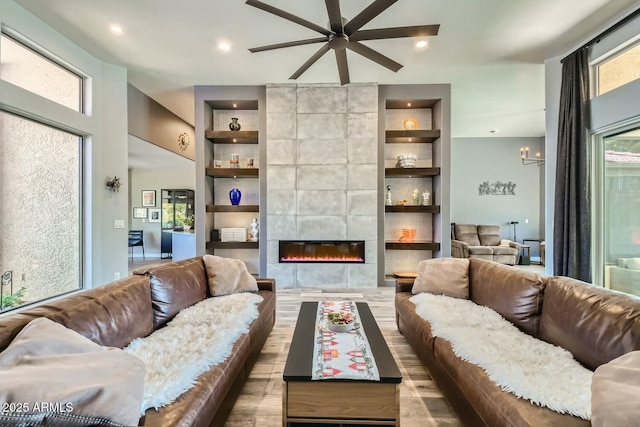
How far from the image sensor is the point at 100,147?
4.32 metres

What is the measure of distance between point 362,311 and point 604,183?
3780mm

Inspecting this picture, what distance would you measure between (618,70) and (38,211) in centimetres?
724

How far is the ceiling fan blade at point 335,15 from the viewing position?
86.5 inches

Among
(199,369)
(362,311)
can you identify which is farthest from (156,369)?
(362,311)

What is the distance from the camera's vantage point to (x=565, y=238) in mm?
3947

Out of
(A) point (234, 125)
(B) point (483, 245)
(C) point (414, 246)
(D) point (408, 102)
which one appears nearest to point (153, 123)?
(A) point (234, 125)

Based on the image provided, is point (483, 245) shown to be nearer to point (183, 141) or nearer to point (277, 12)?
point (277, 12)

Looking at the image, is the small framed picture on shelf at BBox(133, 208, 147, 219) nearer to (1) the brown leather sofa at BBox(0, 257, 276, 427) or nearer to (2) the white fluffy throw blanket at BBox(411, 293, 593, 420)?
(1) the brown leather sofa at BBox(0, 257, 276, 427)

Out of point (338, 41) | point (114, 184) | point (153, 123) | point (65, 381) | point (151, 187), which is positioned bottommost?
point (65, 381)

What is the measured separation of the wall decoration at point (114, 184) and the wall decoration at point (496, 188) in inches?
332

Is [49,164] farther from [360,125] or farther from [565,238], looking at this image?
[565,238]

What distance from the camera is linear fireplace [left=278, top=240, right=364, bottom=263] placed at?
5078mm

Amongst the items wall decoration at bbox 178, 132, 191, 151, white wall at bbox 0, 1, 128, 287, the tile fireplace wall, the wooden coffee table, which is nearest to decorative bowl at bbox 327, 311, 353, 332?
the wooden coffee table

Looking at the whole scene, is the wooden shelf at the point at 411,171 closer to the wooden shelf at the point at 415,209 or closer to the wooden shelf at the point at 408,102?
the wooden shelf at the point at 415,209
